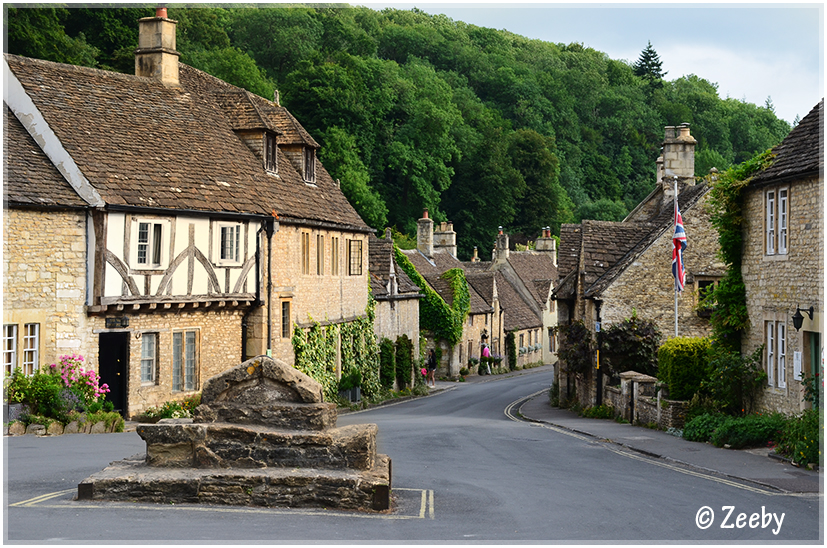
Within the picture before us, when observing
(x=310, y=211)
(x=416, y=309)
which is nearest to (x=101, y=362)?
(x=310, y=211)

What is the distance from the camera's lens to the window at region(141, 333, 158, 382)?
79.3 ft

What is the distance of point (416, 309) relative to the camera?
44844 mm

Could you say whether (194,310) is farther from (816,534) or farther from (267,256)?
(816,534)

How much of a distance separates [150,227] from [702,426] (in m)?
14.4

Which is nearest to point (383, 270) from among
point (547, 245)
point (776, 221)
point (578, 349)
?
point (578, 349)

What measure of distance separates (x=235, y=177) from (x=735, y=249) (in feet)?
46.3

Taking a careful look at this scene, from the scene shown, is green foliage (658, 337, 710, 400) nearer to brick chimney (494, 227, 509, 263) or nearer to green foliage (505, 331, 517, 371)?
green foliage (505, 331, 517, 371)

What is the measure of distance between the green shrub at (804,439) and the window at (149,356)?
1518 cm

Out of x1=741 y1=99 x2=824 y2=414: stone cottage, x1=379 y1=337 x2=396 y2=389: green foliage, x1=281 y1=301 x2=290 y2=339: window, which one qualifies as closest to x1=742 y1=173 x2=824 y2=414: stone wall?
x1=741 y1=99 x2=824 y2=414: stone cottage

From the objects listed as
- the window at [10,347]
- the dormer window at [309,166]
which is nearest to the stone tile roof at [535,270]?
the dormer window at [309,166]

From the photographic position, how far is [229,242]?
26219 millimetres

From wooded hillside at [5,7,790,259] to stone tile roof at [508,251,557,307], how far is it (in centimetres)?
913

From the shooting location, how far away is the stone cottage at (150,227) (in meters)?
22.1

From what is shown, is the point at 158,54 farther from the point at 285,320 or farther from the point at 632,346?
the point at 632,346
